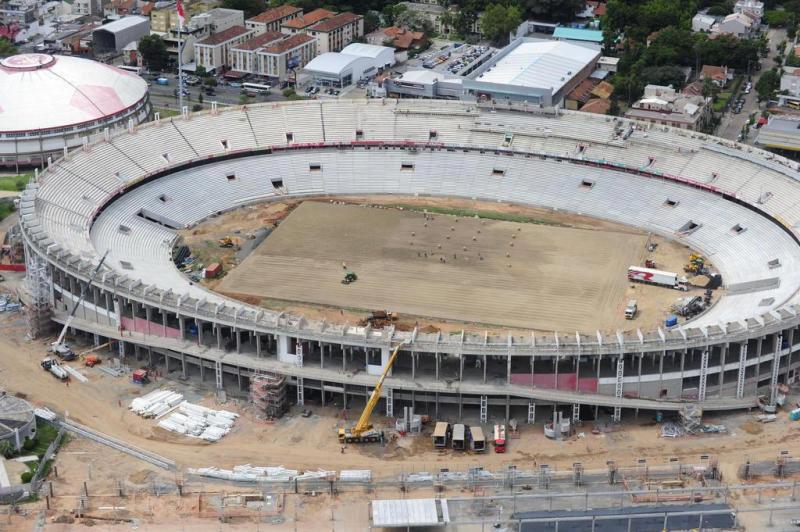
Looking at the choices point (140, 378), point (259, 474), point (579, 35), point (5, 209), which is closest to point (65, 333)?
point (140, 378)

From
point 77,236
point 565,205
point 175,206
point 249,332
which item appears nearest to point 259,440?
point 249,332

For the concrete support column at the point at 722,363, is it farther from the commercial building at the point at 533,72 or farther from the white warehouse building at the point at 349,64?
the white warehouse building at the point at 349,64

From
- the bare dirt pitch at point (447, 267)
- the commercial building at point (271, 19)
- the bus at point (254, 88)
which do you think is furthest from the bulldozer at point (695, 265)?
the commercial building at point (271, 19)

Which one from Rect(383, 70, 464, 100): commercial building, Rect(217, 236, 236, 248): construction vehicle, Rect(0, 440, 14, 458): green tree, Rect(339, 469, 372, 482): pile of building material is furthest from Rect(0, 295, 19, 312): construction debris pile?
Rect(383, 70, 464, 100): commercial building

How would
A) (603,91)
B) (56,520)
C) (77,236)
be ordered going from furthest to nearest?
(603,91) < (77,236) < (56,520)

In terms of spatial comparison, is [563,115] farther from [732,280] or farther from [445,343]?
[445,343]

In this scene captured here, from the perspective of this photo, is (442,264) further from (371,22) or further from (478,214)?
(371,22)

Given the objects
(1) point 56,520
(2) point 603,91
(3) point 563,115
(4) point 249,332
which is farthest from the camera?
(2) point 603,91
